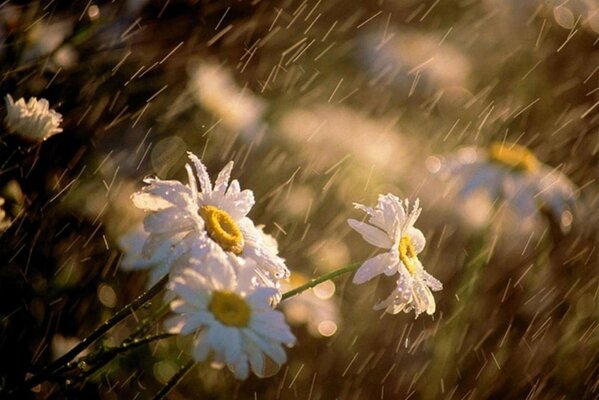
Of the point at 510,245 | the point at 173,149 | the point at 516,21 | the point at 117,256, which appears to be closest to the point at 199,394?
the point at 117,256

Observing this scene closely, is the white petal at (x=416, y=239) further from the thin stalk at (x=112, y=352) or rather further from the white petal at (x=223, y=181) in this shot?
the thin stalk at (x=112, y=352)

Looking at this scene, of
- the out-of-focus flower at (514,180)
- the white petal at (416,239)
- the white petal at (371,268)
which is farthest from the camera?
the out-of-focus flower at (514,180)

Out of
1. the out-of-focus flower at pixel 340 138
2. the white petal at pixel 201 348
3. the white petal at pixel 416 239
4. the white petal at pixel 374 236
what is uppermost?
the white petal at pixel 201 348

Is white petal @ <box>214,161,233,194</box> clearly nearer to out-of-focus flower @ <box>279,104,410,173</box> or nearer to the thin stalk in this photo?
the thin stalk

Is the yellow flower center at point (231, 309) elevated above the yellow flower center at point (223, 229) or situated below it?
above

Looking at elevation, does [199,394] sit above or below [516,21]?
below

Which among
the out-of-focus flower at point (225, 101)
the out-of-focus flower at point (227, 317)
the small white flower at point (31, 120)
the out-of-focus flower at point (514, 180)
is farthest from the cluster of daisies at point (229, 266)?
the out-of-focus flower at point (225, 101)

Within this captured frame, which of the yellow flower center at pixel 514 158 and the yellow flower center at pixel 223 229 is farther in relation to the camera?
the yellow flower center at pixel 514 158

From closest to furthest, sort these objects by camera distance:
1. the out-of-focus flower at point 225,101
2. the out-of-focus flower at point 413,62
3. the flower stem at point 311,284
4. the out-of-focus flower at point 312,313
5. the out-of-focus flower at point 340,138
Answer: the flower stem at point 311,284, the out-of-focus flower at point 312,313, the out-of-focus flower at point 225,101, the out-of-focus flower at point 340,138, the out-of-focus flower at point 413,62

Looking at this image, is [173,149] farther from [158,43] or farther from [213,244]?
[213,244]
